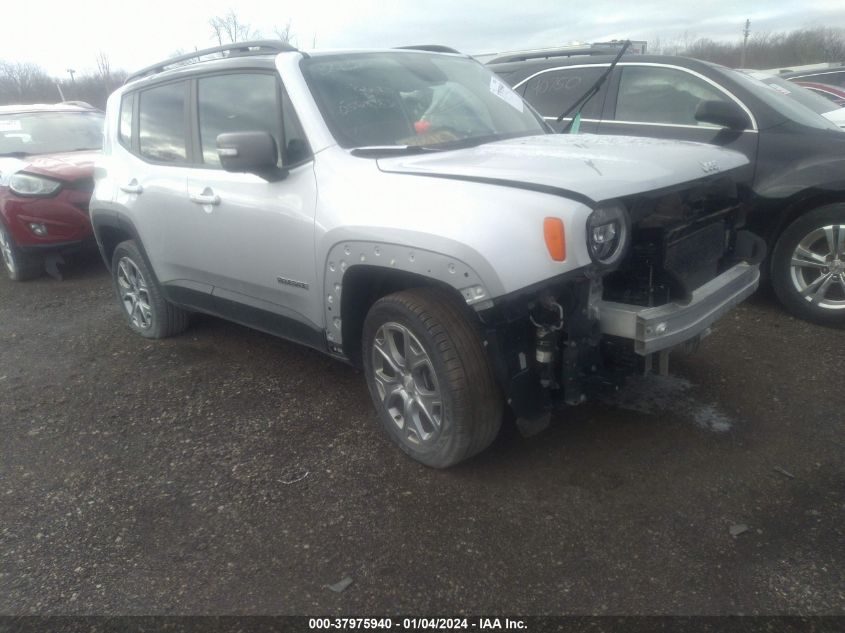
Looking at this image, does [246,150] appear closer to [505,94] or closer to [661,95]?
[505,94]

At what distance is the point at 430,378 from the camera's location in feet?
9.74

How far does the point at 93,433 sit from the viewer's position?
3760 millimetres

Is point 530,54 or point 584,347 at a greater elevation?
point 530,54

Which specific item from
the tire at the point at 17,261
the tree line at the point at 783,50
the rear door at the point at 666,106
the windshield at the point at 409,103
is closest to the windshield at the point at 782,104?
the rear door at the point at 666,106

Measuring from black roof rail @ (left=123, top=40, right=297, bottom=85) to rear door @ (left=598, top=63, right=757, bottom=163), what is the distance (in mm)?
2765

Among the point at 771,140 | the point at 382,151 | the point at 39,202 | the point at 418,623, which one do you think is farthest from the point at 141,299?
the point at 771,140

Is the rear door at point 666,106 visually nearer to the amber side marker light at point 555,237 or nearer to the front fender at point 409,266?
the amber side marker light at point 555,237

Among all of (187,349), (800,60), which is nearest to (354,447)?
(187,349)

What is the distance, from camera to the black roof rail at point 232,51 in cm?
373

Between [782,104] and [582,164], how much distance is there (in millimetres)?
2978

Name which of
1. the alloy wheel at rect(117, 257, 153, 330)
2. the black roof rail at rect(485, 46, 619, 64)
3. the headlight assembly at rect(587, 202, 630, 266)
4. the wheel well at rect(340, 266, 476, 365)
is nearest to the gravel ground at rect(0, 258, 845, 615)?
the wheel well at rect(340, 266, 476, 365)

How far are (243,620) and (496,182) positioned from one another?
182cm

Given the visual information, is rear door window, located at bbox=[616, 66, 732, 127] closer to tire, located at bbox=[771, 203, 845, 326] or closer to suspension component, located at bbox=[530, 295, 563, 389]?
tire, located at bbox=[771, 203, 845, 326]

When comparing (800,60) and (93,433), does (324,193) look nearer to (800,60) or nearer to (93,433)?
(93,433)
